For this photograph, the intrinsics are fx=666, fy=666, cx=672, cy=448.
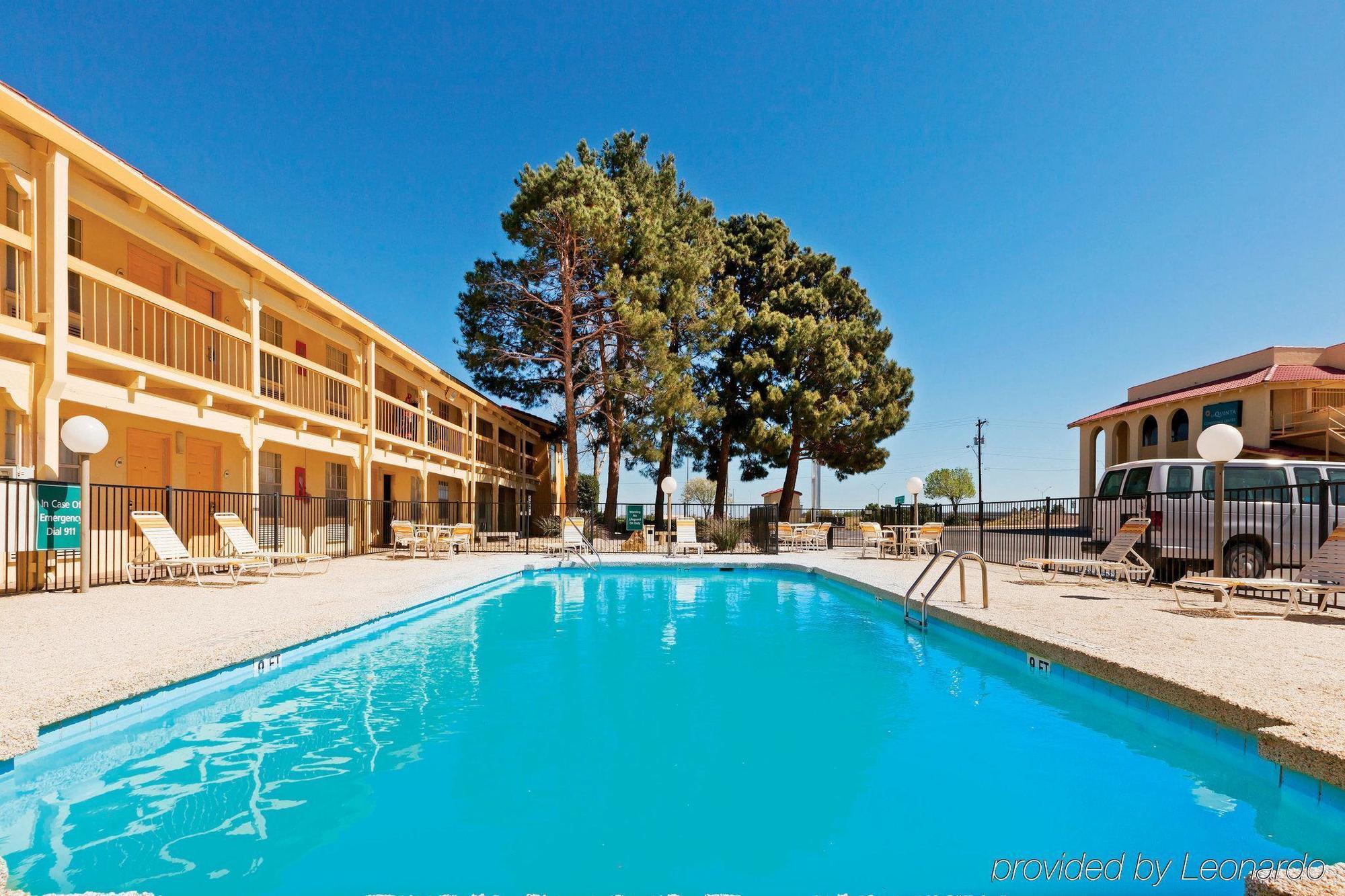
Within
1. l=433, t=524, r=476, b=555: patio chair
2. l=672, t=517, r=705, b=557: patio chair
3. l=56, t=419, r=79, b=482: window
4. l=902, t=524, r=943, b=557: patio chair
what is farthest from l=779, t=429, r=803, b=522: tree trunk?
l=56, t=419, r=79, b=482: window

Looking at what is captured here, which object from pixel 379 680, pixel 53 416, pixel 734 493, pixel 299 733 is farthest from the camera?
pixel 734 493

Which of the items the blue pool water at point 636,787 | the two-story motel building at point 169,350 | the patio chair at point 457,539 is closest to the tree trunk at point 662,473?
the two-story motel building at point 169,350

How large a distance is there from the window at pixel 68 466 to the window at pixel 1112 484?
1708 centimetres

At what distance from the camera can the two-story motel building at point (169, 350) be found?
865 centimetres

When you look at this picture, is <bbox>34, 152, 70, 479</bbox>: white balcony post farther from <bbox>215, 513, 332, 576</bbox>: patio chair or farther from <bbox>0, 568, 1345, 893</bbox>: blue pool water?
<bbox>0, 568, 1345, 893</bbox>: blue pool water

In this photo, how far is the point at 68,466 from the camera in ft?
34.3

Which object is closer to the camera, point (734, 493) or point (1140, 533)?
point (1140, 533)

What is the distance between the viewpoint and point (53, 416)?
8.77 metres

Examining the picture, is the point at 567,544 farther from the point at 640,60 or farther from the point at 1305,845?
the point at 1305,845

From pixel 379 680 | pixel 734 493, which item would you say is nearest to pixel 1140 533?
pixel 379 680

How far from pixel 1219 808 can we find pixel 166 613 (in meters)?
8.68

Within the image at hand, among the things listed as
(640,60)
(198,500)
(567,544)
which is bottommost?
(567,544)

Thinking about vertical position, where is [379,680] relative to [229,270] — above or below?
below

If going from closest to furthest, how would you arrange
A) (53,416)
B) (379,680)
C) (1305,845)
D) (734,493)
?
(1305,845) → (379,680) → (53,416) → (734,493)
